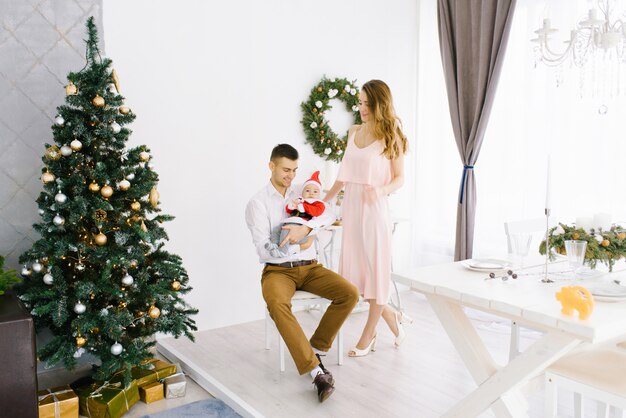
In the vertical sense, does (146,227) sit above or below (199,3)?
below

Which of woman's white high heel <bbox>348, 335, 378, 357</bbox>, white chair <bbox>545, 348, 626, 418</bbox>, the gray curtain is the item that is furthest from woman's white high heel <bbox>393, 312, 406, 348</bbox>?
white chair <bbox>545, 348, 626, 418</bbox>

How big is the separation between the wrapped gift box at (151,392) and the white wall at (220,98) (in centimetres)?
101

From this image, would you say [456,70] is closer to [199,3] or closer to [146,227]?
[199,3]

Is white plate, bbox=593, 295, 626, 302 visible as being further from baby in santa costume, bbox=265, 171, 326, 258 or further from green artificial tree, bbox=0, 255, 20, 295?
green artificial tree, bbox=0, 255, 20, 295

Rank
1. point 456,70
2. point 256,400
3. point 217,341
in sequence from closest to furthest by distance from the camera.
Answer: point 256,400
point 217,341
point 456,70

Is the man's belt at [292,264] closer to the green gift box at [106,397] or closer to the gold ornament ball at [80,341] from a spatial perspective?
the green gift box at [106,397]

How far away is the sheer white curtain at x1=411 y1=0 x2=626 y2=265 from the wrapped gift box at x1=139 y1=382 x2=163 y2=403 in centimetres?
266

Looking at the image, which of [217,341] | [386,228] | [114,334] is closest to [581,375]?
[386,228]

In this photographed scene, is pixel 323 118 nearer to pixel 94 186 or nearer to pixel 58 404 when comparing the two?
pixel 94 186

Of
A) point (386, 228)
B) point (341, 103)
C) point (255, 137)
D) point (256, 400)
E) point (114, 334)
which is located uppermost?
point (341, 103)

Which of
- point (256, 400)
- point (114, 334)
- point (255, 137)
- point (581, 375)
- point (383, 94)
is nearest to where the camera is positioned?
point (581, 375)

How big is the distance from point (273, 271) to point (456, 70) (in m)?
2.42

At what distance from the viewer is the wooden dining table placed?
182cm

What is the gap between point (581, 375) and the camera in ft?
6.64
